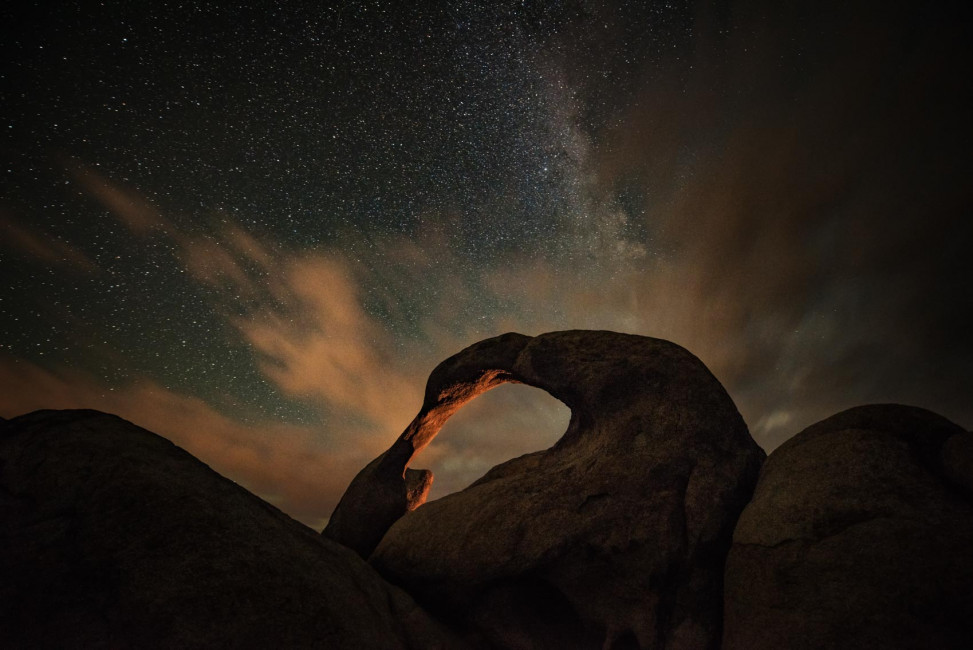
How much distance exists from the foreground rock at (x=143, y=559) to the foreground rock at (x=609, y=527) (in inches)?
68.4

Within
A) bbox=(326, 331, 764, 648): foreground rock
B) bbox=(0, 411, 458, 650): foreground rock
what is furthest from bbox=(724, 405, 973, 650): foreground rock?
bbox=(0, 411, 458, 650): foreground rock

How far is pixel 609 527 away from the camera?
21.2ft

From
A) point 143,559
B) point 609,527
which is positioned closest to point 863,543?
point 609,527

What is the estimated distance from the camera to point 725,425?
24.0 feet

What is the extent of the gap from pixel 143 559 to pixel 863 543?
7.61 meters

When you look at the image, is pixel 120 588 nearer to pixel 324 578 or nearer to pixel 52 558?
pixel 52 558

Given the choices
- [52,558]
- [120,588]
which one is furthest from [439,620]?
[52,558]

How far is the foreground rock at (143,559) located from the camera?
368 cm

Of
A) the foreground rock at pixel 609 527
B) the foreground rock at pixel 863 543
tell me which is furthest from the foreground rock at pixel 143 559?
the foreground rock at pixel 863 543

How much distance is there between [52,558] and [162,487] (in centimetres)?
94

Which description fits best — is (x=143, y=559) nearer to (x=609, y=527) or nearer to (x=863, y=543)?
(x=609, y=527)

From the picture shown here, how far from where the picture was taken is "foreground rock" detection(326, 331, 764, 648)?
6.06 m

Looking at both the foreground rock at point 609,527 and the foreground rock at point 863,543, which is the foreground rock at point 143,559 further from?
the foreground rock at point 863,543

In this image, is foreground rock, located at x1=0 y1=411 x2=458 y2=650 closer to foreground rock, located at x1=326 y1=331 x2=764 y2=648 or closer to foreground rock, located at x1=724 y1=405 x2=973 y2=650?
foreground rock, located at x1=326 y1=331 x2=764 y2=648
